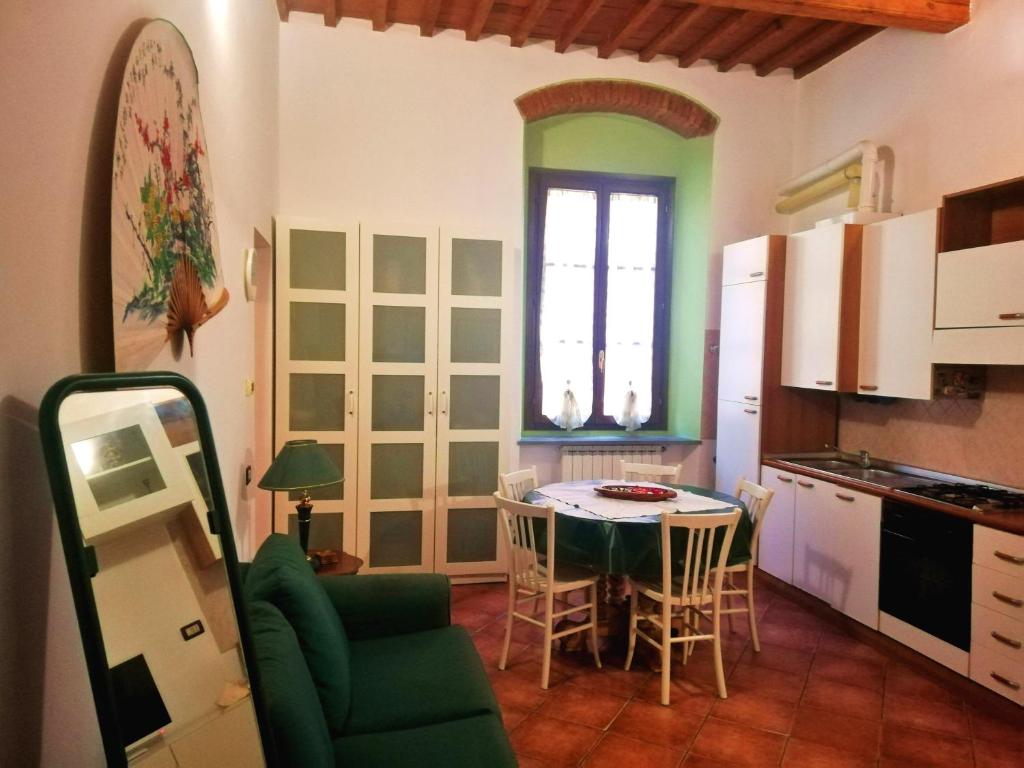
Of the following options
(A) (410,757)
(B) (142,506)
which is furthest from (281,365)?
(B) (142,506)

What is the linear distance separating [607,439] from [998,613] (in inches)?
102

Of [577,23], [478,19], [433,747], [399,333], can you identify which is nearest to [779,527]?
→ [399,333]

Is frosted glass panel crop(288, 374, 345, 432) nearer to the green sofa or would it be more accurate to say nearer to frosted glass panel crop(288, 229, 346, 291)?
frosted glass panel crop(288, 229, 346, 291)

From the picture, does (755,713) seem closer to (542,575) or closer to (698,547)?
(698,547)

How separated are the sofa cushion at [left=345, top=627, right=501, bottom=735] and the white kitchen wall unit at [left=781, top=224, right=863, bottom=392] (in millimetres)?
2783

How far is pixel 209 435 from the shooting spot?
131 centimetres

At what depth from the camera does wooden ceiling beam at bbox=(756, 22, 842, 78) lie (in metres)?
4.41

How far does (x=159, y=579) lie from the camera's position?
116 centimetres

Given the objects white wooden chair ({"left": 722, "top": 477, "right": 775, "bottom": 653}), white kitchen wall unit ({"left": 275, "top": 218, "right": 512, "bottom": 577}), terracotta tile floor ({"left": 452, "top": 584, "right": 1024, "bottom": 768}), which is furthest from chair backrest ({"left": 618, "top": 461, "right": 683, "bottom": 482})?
terracotta tile floor ({"left": 452, "top": 584, "right": 1024, "bottom": 768})

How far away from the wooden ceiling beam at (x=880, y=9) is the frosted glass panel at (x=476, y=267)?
180cm

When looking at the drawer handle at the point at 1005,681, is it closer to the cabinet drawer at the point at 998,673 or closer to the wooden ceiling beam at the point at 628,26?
the cabinet drawer at the point at 998,673

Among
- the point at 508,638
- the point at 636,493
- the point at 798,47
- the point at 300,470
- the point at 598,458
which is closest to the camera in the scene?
the point at 300,470

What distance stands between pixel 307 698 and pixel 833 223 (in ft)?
12.9

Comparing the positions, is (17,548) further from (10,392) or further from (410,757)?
(410,757)
